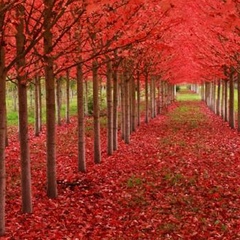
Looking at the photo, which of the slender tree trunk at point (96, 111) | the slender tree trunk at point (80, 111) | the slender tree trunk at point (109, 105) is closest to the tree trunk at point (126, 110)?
the slender tree trunk at point (109, 105)

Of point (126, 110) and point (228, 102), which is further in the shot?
point (228, 102)

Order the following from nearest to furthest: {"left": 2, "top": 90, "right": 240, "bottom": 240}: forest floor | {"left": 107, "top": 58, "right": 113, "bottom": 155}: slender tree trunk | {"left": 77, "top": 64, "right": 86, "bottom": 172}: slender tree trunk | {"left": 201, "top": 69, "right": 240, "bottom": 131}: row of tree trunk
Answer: {"left": 2, "top": 90, "right": 240, "bottom": 240}: forest floor → {"left": 77, "top": 64, "right": 86, "bottom": 172}: slender tree trunk → {"left": 107, "top": 58, "right": 113, "bottom": 155}: slender tree trunk → {"left": 201, "top": 69, "right": 240, "bottom": 131}: row of tree trunk

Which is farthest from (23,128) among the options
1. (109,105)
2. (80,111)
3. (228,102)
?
(228,102)

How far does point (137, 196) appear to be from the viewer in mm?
9719

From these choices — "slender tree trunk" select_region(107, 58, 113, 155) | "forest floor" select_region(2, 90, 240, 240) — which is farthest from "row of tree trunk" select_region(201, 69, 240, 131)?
"slender tree trunk" select_region(107, 58, 113, 155)

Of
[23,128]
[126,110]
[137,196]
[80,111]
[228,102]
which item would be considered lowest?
[137,196]

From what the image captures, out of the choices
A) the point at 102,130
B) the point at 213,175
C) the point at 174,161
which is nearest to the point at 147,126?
the point at 102,130

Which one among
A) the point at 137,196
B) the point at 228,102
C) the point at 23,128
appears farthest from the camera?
the point at 228,102

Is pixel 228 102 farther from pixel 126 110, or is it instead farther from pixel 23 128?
pixel 23 128

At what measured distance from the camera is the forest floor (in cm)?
755

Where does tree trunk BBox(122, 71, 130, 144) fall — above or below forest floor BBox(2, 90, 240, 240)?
above

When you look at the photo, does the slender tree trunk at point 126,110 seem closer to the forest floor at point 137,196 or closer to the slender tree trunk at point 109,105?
the forest floor at point 137,196

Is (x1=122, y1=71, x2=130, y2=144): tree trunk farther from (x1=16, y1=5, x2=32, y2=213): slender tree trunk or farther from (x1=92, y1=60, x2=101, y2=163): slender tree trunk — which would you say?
(x1=16, y1=5, x2=32, y2=213): slender tree trunk

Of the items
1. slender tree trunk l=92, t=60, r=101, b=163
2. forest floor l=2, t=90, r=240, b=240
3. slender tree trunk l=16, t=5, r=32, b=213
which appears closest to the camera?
forest floor l=2, t=90, r=240, b=240
